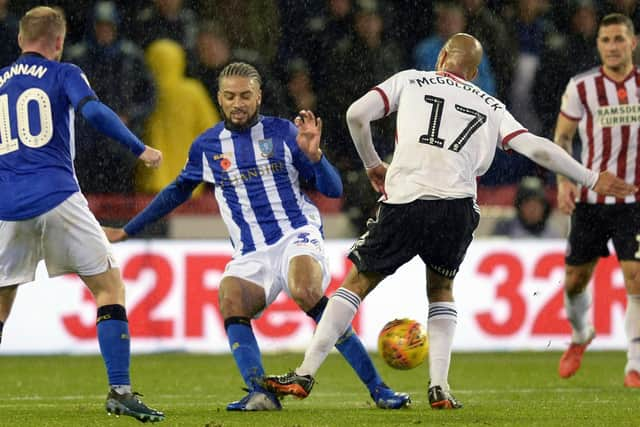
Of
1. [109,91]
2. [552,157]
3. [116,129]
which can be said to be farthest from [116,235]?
[109,91]

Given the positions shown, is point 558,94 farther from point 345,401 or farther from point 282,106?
point 345,401

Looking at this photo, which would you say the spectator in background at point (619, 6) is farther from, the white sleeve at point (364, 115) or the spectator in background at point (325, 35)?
the white sleeve at point (364, 115)

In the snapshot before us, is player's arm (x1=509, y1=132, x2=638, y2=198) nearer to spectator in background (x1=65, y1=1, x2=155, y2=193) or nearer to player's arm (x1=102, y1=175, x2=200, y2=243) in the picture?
player's arm (x1=102, y1=175, x2=200, y2=243)

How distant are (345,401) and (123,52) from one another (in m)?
4.92

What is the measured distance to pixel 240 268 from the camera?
746 cm

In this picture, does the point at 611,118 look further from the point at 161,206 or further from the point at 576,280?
the point at 161,206

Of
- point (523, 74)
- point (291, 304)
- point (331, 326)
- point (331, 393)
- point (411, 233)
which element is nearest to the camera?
point (331, 326)

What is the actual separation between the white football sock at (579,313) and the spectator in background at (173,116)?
4.20 m

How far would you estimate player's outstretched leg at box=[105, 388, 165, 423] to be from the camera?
642cm

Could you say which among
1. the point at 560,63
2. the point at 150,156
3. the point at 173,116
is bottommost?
the point at 150,156

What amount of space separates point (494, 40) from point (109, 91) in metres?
3.51

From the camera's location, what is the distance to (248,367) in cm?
721

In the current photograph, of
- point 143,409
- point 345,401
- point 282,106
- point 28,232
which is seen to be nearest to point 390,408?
point 345,401

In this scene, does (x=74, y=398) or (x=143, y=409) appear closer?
(x=143, y=409)
